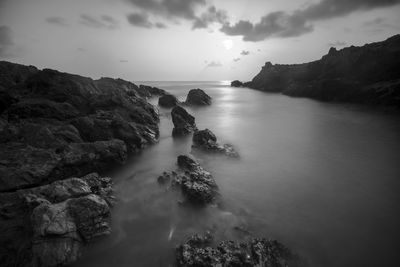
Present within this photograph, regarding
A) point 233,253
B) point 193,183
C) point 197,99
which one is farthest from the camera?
point 197,99

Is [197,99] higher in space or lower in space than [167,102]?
higher

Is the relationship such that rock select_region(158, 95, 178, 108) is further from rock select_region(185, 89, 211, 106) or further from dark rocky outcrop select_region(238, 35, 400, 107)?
dark rocky outcrop select_region(238, 35, 400, 107)

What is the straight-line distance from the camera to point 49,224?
991cm

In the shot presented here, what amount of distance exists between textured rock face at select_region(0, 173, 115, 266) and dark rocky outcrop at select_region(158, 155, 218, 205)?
5.33 m

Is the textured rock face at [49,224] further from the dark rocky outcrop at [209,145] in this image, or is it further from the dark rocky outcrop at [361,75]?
the dark rocky outcrop at [361,75]

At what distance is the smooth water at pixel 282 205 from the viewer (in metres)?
10.9

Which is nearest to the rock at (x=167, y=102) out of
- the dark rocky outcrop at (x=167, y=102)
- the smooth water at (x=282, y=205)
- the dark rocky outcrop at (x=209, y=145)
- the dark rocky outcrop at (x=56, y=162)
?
the dark rocky outcrop at (x=167, y=102)

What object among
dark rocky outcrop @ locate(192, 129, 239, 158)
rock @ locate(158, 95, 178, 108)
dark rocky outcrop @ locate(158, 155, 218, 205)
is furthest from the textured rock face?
rock @ locate(158, 95, 178, 108)

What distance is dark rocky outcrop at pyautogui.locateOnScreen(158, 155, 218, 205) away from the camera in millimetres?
14680

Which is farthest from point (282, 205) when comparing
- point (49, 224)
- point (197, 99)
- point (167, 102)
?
point (197, 99)

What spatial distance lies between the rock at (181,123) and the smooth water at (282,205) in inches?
141

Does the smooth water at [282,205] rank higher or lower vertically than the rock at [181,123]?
lower

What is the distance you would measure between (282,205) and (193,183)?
20.6 ft

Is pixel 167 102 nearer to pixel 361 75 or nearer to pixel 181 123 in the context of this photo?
pixel 181 123
